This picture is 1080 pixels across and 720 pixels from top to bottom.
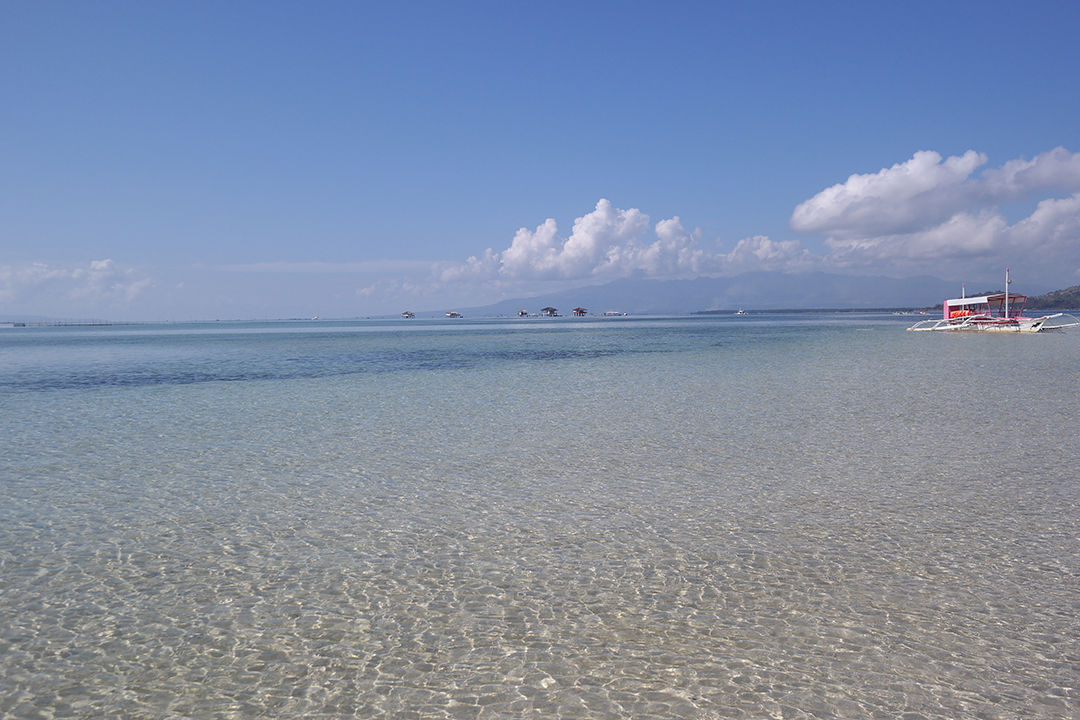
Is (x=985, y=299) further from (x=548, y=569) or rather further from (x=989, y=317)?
(x=548, y=569)

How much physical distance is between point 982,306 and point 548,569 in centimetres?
8194

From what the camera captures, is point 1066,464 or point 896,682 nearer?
point 896,682

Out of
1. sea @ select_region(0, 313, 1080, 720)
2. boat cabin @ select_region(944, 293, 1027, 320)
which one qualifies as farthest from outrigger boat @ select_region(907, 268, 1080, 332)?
sea @ select_region(0, 313, 1080, 720)

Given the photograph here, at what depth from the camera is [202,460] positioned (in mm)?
12836

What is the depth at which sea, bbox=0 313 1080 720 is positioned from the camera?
190 inches

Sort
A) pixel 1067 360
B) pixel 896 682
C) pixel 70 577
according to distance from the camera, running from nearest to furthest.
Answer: pixel 896 682 → pixel 70 577 → pixel 1067 360

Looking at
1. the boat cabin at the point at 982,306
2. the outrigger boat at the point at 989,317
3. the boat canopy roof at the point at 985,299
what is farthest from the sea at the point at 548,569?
the boat cabin at the point at 982,306

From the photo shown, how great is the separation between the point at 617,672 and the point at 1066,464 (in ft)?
33.9

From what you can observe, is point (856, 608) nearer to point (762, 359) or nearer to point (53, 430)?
point (53, 430)

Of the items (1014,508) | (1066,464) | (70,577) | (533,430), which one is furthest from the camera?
(533,430)

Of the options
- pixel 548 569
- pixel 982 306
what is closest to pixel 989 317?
pixel 982 306

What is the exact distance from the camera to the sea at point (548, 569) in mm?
4828

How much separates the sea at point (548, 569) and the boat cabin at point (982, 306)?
61.8m

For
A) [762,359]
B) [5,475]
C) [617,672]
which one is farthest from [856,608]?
[762,359]
